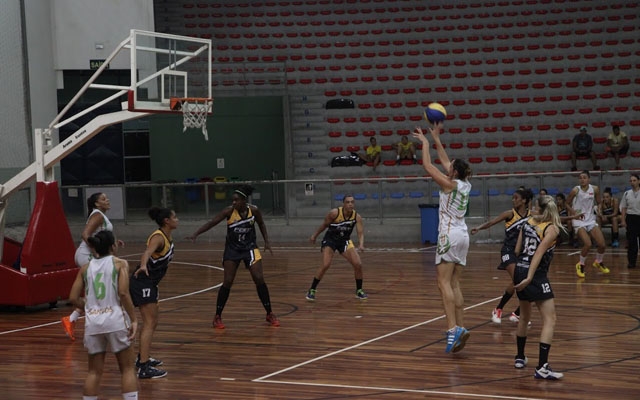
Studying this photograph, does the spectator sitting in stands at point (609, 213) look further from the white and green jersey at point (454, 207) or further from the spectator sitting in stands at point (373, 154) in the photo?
the white and green jersey at point (454, 207)

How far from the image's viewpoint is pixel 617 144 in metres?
26.2

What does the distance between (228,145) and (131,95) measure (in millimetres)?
17134

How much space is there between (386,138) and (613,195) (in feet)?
27.3

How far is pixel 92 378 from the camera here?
7.99 metres

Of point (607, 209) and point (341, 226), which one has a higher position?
point (341, 226)

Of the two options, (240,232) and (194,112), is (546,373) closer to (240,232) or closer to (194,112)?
(240,232)

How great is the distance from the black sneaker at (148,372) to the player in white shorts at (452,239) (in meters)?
3.26

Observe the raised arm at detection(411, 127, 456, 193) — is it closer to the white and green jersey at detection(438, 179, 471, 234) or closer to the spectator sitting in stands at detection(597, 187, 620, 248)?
the white and green jersey at detection(438, 179, 471, 234)

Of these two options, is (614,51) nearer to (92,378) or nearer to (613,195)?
(613,195)

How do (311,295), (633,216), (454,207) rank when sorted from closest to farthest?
(454,207) < (311,295) < (633,216)

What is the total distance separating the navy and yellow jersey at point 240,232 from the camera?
1291 centimetres

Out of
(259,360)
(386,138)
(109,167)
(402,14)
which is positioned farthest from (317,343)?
(402,14)

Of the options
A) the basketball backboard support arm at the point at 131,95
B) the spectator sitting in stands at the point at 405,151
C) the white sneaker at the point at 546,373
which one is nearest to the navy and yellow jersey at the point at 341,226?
the basketball backboard support arm at the point at 131,95

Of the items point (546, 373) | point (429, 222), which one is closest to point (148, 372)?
point (546, 373)
